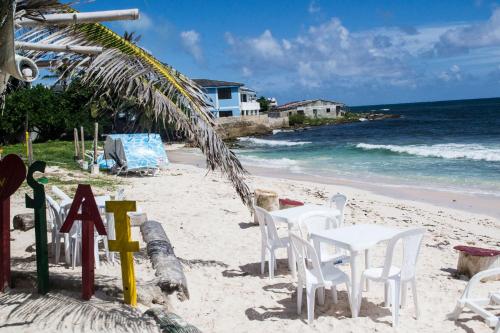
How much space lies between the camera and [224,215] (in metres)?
10.3

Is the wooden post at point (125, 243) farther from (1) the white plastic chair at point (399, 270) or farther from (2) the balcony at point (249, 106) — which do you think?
(2) the balcony at point (249, 106)

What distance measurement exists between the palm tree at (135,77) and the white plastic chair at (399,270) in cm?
195

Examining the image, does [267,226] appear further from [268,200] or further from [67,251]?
[268,200]

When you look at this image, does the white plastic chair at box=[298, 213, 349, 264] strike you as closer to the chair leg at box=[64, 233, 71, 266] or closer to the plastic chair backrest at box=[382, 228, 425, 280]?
the plastic chair backrest at box=[382, 228, 425, 280]

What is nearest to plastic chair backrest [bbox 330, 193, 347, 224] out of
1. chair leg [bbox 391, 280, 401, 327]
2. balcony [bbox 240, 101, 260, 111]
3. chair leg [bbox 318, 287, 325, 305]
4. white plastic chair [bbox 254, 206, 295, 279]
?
white plastic chair [bbox 254, 206, 295, 279]

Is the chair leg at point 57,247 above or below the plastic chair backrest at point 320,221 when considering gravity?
below

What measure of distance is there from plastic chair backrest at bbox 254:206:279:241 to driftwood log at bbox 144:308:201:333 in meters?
2.21

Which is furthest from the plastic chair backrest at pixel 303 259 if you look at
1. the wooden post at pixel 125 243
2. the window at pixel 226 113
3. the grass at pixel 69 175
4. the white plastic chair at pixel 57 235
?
the window at pixel 226 113

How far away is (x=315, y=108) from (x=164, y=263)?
6811 centimetres

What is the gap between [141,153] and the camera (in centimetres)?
1672

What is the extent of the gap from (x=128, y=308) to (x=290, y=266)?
2550 millimetres

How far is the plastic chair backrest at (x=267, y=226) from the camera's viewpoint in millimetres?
6371

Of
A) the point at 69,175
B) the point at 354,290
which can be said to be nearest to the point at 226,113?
the point at 69,175

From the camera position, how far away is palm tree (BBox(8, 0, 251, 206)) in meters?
5.00
